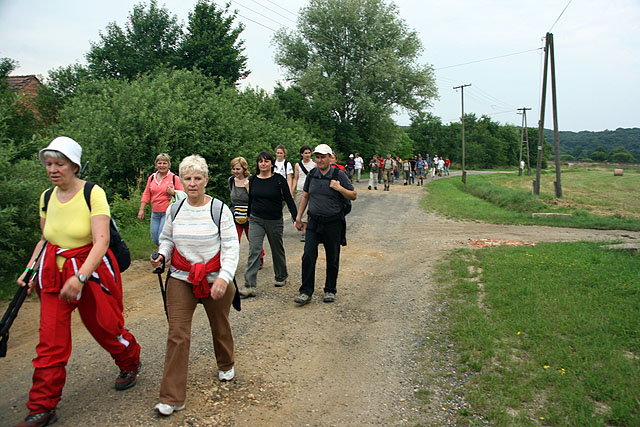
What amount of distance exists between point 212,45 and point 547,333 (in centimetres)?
2807

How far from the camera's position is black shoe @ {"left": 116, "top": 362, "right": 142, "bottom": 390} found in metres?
3.97

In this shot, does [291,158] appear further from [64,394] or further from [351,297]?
[64,394]

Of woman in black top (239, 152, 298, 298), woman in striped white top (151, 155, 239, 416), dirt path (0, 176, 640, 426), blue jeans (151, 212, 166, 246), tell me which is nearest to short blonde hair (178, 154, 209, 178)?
woman in striped white top (151, 155, 239, 416)

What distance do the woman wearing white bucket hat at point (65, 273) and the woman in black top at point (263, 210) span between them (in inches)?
123

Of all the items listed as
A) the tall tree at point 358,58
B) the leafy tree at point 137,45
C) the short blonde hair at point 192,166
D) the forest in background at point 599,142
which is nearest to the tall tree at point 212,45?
the leafy tree at point 137,45

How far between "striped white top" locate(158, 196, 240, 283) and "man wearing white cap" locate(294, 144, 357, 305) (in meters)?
2.44

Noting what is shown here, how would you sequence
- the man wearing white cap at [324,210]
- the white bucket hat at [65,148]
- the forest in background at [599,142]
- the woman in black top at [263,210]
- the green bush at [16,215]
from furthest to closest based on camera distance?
the forest in background at [599,142]
the green bush at [16,215]
the woman in black top at [263,210]
the man wearing white cap at [324,210]
the white bucket hat at [65,148]

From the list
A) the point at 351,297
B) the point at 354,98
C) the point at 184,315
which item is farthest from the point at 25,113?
the point at 354,98

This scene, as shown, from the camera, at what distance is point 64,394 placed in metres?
3.89

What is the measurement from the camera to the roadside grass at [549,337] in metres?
3.90

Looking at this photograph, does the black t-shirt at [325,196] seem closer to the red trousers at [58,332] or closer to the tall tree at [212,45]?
the red trousers at [58,332]

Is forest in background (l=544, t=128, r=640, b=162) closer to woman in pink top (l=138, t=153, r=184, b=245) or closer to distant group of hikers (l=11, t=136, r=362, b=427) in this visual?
woman in pink top (l=138, t=153, r=184, b=245)

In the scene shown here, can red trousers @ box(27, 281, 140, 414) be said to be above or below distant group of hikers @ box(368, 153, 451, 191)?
below

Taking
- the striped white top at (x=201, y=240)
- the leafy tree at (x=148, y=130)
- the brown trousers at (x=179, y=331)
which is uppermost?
the leafy tree at (x=148, y=130)
